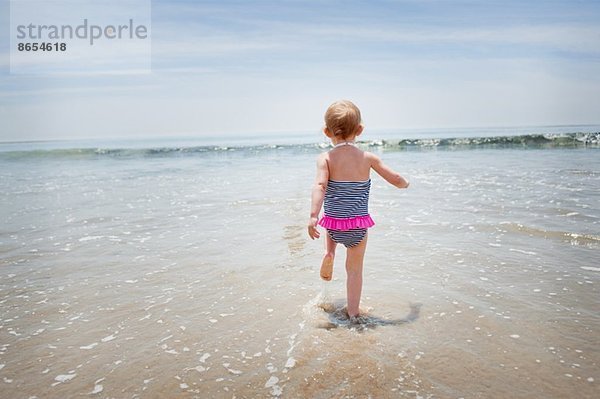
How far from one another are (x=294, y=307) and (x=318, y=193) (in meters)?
1.12

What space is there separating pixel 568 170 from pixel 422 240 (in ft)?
31.9

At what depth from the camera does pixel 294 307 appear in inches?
149

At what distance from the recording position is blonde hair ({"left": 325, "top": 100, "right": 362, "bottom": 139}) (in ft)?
11.5

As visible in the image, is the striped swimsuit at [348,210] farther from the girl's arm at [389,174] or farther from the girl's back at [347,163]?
the girl's arm at [389,174]

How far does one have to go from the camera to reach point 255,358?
291 cm

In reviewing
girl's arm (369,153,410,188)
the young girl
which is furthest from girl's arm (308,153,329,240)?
girl's arm (369,153,410,188)

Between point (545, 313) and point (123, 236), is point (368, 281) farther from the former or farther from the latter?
point (123, 236)

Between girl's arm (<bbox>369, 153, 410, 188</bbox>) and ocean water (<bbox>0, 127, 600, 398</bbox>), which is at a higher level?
girl's arm (<bbox>369, 153, 410, 188</bbox>)

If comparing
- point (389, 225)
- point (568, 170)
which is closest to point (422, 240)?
point (389, 225)

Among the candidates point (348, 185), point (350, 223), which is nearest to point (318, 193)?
point (348, 185)

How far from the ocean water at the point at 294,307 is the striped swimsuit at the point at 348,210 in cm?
73

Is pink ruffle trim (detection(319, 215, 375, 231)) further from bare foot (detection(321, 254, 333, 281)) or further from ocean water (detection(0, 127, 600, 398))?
ocean water (detection(0, 127, 600, 398))

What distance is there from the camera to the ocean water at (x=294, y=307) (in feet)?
8.63

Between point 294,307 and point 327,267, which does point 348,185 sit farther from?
point 294,307
